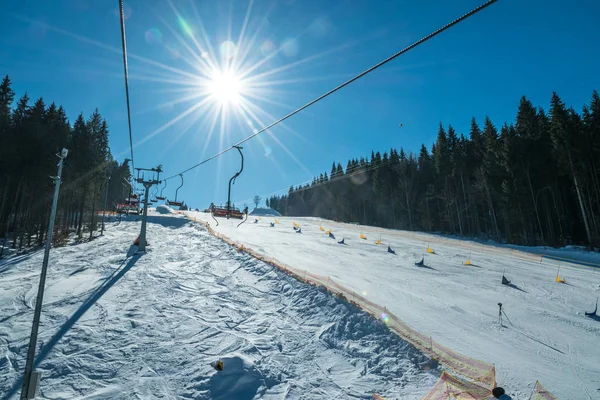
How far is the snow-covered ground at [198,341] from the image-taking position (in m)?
5.65

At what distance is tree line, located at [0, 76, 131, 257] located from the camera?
83.8ft

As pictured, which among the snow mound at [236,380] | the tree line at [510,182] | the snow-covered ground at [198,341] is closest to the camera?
the snow mound at [236,380]

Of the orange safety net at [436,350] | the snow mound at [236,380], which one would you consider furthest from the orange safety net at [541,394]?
the snow mound at [236,380]

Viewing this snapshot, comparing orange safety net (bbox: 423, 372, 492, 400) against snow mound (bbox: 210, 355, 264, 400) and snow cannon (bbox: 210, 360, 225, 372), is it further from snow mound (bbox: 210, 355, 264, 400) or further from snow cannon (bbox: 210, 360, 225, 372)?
snow cannon (bbox: 210, 360, 225, 372)

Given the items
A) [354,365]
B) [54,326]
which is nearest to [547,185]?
[354,365]

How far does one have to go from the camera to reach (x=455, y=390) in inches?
211

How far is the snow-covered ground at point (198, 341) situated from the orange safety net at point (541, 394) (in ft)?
5.63

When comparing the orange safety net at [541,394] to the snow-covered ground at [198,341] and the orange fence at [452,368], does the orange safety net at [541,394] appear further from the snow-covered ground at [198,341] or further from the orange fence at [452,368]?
the snow-covered ground at [198,341]

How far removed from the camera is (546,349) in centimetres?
731

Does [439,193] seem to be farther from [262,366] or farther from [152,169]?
[262,366]

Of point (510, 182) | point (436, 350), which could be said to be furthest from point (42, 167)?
point (510, 182)

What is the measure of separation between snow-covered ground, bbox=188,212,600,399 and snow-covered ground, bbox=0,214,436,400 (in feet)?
6.66

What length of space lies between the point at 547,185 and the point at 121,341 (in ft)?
149

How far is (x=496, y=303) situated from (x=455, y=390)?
7.25 metres
